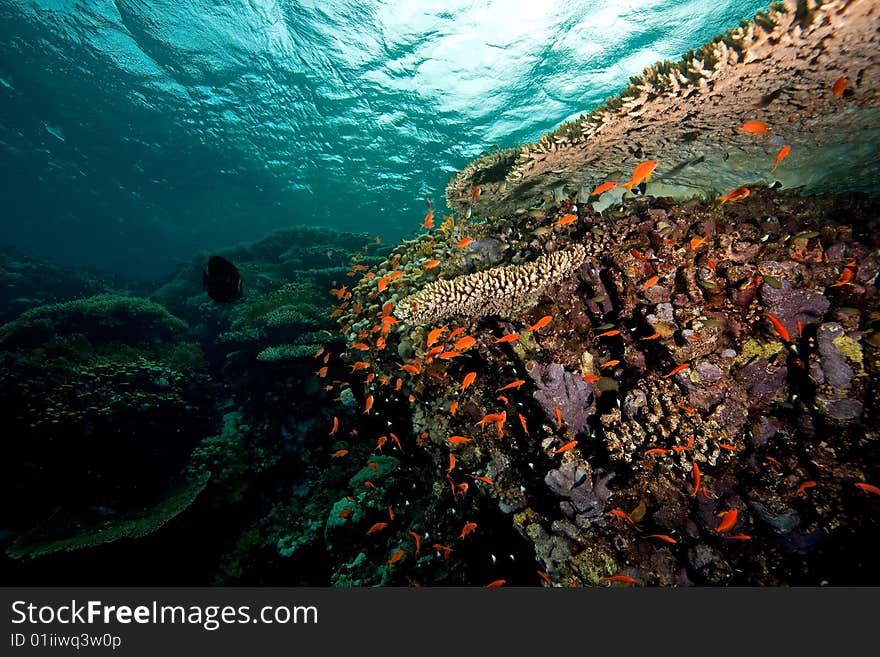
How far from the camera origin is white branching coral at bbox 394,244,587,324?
155 inches

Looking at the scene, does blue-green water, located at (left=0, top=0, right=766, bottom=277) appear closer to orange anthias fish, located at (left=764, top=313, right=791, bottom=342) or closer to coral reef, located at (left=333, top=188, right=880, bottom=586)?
coral reef, located at (left=333, top=188, right=880, bottom=586)

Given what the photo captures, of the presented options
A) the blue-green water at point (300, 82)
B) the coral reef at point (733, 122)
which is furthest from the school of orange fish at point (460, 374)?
the blue-green water at point (300, 82)

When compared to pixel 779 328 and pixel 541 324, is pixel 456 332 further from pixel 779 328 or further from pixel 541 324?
pixel 779 328

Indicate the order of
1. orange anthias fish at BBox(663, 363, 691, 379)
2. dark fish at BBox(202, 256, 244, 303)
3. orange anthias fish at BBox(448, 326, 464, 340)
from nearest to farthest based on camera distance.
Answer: orange anthias fish at BBox(663, 363, 691, 379) < dark fish at BBox(202, 256, 244, 303) < orange anthias fish at BBox(448, 326, 464, 340)

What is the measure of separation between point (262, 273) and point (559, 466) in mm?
16065

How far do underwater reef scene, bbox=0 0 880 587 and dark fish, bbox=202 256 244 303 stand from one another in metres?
0.04

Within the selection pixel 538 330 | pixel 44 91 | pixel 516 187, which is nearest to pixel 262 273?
pixel 516 187

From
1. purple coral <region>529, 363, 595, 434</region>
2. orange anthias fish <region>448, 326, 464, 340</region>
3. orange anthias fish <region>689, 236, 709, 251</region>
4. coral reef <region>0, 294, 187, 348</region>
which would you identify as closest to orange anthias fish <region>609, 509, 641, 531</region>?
purple coral <region>529, 363, 595, 434</region>

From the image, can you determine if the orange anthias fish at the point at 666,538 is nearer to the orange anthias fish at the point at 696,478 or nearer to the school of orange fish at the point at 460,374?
the school of orange fish at the point at 460,374

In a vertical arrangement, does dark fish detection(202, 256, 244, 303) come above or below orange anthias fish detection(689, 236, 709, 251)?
above

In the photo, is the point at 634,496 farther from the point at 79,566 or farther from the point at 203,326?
the point at 203,326

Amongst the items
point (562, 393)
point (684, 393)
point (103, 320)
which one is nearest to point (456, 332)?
point (562, 393)

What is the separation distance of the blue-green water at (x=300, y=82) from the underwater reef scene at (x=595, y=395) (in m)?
13.3

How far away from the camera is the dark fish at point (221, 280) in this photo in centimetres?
365
